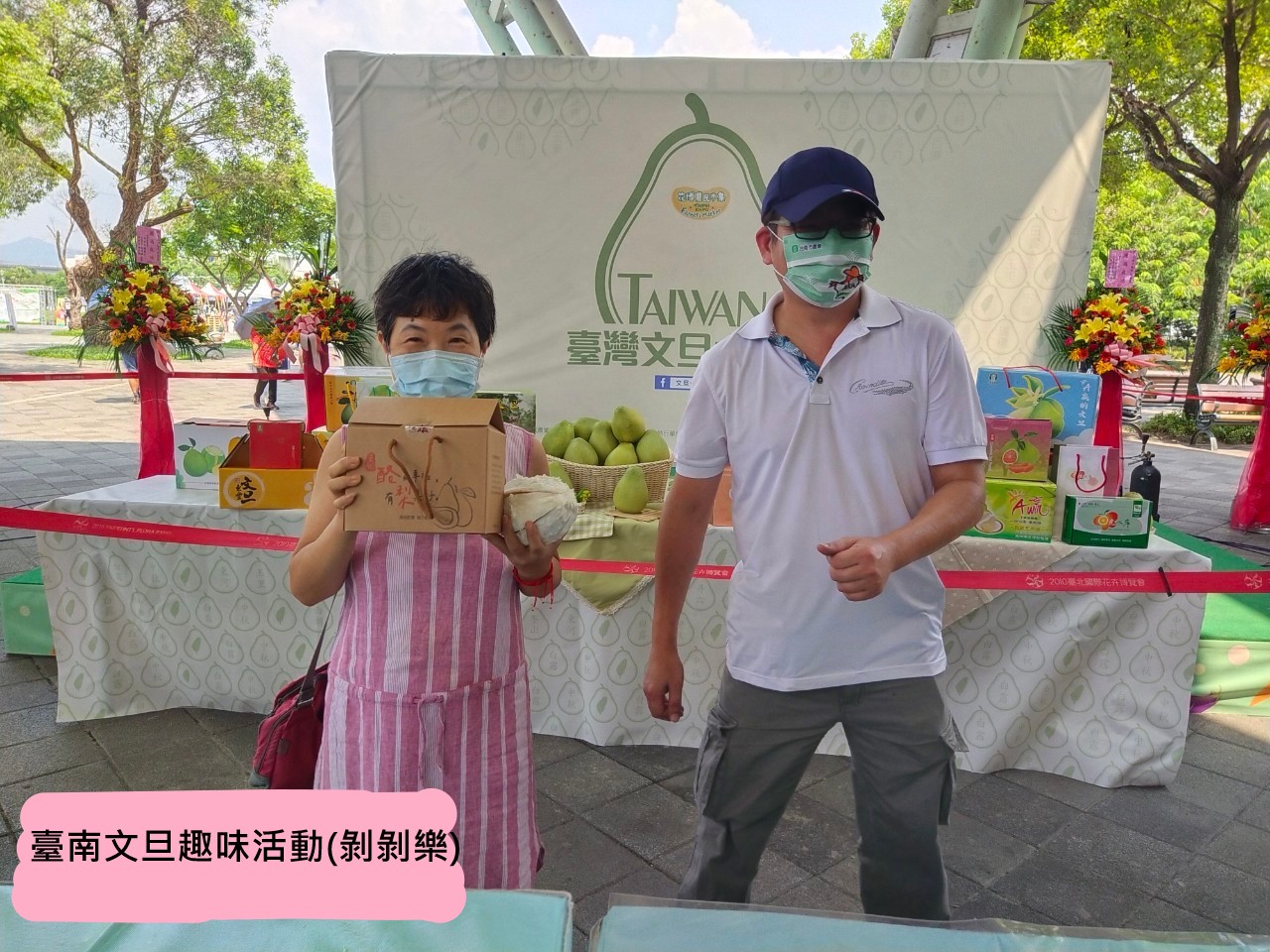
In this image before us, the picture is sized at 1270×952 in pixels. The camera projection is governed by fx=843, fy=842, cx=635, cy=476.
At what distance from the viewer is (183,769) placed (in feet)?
9.94

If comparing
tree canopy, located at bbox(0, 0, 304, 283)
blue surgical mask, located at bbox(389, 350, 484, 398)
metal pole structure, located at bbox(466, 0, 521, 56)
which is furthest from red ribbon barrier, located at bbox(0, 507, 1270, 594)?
tree canopy, located at bbox(0, 0, 304, 283)

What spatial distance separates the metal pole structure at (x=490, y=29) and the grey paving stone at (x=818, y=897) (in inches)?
258

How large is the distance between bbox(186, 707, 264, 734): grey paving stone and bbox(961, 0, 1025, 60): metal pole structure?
5446mm

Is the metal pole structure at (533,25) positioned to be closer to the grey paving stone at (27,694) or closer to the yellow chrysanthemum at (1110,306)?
the yellow chrysanthemum at (1110,306)

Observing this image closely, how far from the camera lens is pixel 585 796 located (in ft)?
9.62

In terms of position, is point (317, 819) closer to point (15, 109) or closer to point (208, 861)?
point (208, 861)

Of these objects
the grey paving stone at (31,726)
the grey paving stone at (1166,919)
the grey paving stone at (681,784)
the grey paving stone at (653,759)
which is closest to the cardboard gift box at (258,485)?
the grey paving stone at (31,726)

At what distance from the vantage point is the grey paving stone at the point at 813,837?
2.61 metres

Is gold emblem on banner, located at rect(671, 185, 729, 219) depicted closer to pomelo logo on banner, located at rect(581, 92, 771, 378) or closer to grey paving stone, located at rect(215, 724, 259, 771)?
pomelo logo on banner, located at rect(581, 92, 771, 378)

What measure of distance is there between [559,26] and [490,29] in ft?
2.95

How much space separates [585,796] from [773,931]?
82.0 inches

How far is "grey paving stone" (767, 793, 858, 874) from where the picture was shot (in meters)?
2.61

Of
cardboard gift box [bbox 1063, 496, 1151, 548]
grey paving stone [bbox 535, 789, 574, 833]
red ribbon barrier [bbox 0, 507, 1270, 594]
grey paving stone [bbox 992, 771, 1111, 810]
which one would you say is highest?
cardboard gift box [bbox 1063, 496, 1151, 548]
